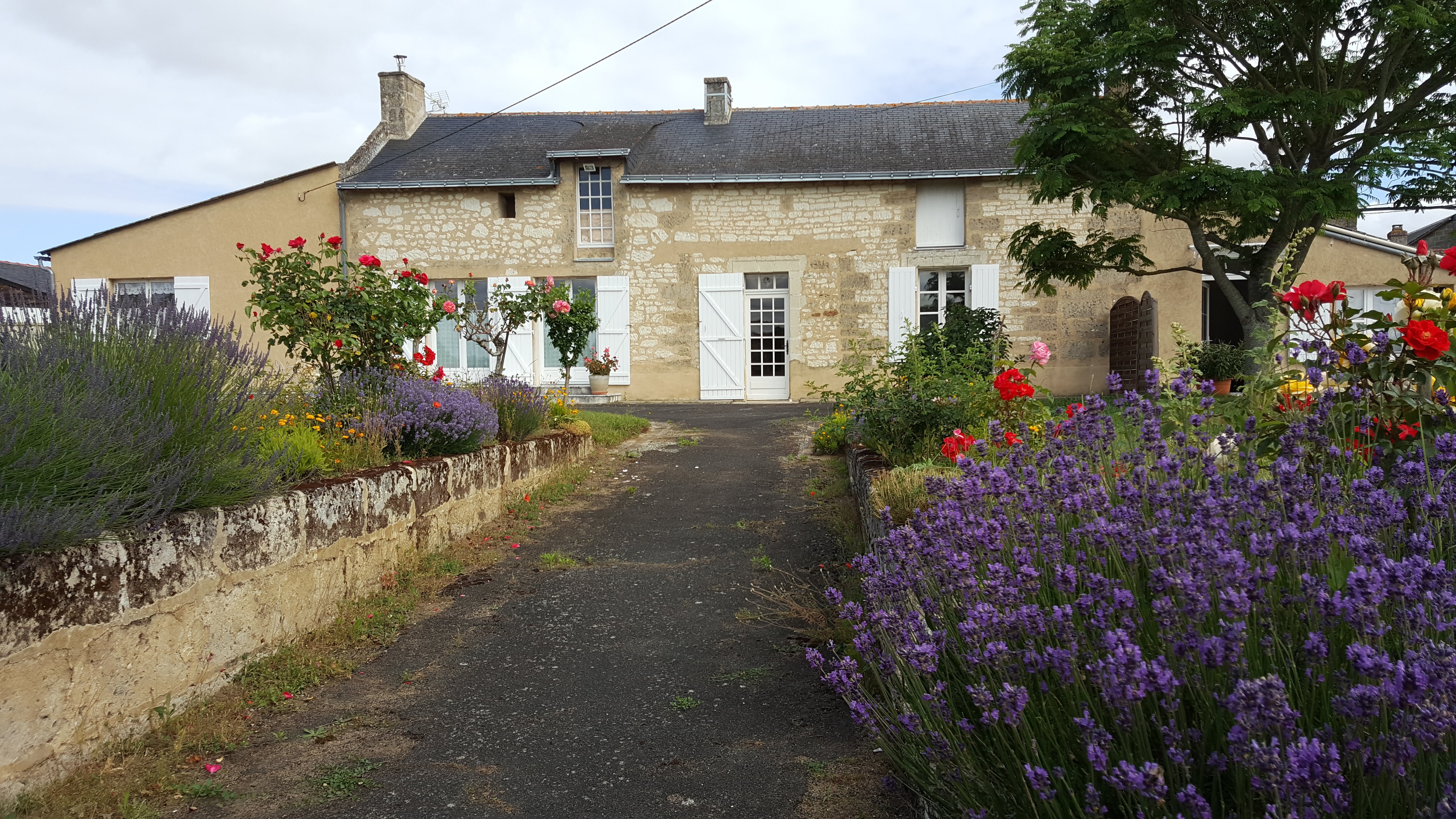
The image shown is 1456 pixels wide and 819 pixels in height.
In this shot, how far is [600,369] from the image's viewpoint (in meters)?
14.2

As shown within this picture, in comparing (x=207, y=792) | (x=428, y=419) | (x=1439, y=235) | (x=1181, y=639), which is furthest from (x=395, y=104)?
(x=1439, y=235)

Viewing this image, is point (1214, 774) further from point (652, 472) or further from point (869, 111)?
point (869, 111)

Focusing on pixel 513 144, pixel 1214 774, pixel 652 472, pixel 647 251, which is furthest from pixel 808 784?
pixel 513 144

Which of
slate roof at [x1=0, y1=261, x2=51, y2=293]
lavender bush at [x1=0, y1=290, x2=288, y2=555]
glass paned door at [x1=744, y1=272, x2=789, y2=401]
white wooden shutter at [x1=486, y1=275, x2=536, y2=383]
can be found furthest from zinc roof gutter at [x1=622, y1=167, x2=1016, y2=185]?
slate roof at [x1=0, y1=261, x2=51, y2=293]

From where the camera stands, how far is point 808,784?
2.40 m

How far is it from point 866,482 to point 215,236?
1473cm

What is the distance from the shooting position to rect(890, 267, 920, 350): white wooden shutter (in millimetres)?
14594

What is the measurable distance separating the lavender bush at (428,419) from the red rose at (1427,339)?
443 cm

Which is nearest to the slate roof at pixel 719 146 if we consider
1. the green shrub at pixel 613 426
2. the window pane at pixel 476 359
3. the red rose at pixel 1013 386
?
the window pane at pixel 476 359

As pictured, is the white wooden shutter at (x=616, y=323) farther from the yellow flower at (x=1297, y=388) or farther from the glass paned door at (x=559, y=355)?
the yellow flower at (x=1297, y=388)

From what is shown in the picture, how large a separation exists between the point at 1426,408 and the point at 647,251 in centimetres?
1323

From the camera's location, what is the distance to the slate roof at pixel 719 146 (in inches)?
578

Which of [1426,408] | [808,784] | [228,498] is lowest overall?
[808,784]

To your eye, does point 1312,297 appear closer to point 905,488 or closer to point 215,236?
point 905,488
